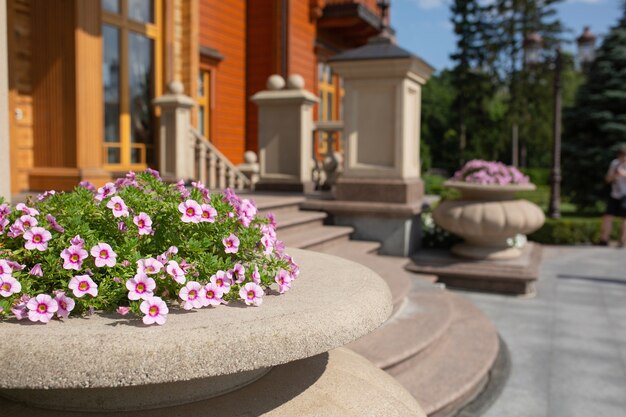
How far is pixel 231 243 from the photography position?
212 cm

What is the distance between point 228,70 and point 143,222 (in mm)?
12870

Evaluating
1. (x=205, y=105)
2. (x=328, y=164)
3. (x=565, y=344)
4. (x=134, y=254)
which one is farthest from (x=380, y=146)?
(x=205, y=105)

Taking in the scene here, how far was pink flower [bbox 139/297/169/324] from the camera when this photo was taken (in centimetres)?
168

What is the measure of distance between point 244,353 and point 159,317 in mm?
293

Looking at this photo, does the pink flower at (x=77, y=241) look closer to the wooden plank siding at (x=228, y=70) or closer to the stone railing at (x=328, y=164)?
the stone railing at (x=328, y=164)

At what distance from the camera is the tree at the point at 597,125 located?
16.3 metres

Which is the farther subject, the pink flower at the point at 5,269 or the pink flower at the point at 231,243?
the pink flower at the point at 231,243

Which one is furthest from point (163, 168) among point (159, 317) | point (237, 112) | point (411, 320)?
point (159, 317)

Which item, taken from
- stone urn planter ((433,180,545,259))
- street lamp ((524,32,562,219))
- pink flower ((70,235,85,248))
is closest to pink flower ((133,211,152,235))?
pink flower ((70,235,85,248))

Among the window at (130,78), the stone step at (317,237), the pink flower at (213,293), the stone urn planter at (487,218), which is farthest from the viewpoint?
the window at (130,78)

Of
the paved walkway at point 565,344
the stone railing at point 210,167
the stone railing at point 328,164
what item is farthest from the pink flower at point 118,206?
the stone railing at point 210,167

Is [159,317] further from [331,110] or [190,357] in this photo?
[331,110]

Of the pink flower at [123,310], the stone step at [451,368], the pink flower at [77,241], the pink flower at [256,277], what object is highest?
the pink flower at [77,241]

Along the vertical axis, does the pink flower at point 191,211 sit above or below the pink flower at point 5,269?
above
